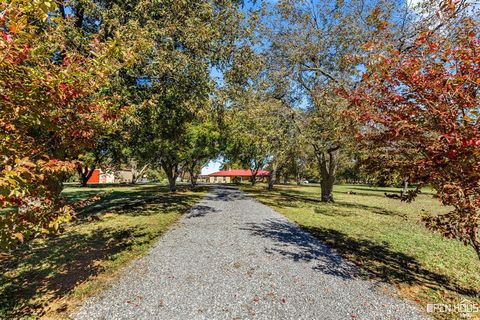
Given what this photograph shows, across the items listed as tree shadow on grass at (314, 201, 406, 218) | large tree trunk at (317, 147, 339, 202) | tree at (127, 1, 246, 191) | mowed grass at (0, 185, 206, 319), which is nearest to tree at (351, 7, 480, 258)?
mowed grass at (0, 185, 206, 319)

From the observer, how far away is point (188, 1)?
891cm

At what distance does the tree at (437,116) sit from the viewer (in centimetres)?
355

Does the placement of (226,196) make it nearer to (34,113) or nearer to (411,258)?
(411,258)

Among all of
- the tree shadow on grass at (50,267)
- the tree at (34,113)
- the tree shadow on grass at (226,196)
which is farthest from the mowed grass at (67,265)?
the tree shadow on grass at (226,196)

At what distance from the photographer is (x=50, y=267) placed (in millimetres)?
5398

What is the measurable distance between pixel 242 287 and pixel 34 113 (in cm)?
414

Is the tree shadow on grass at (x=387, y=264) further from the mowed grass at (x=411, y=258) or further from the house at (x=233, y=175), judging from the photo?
the house at (x=233, y=175)

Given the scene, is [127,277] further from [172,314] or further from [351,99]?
[351,99]

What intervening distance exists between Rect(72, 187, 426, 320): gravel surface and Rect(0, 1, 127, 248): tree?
1.73m

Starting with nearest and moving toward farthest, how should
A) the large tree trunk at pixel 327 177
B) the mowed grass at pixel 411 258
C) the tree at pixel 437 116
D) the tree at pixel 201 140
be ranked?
the tree at pixel 437 116 → the mowed grass at pixel 411 258 → the large tree trunk at pixel 327 177 → the tree at pixel 201 140

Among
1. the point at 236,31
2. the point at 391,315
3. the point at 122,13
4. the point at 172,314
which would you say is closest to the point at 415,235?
the point at 391,315

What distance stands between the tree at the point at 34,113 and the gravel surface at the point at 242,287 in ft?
5.67

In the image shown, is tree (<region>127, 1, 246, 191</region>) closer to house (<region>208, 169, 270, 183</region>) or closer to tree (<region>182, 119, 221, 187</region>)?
tree (<region>182, 119, 221, 187</region>)

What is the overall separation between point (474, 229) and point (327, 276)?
2.62 metres
